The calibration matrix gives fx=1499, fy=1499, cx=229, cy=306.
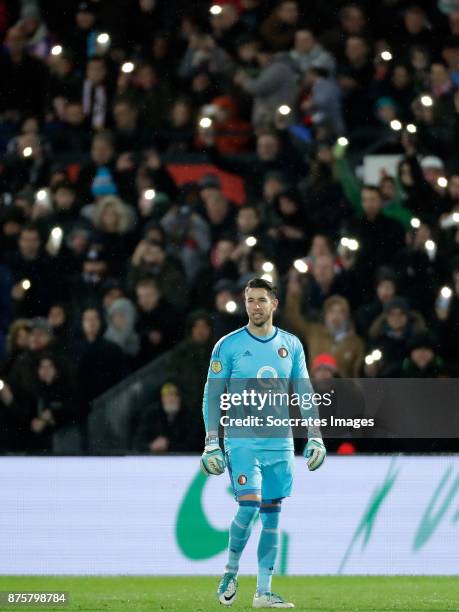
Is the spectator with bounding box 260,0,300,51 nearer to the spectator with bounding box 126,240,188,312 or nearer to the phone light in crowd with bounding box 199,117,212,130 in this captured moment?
the phone light in crowd with bounding box 199,117,212,130

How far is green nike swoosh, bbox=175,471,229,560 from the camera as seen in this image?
11.2 m

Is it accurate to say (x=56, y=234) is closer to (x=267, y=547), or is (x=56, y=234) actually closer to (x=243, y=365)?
(x=243, y=365)

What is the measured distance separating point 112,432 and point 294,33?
19.3 feet

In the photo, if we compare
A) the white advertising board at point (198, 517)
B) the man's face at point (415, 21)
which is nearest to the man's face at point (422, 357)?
the white advertising board at point (198, 517)

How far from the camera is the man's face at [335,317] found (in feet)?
41.1

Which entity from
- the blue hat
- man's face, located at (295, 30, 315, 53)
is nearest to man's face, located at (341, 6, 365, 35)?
man's face, located at (295, 30, 315, 53)

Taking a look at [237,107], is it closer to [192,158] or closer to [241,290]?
[192,158]

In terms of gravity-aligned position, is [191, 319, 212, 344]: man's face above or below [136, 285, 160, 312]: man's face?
above

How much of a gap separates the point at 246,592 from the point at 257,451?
4.79 ft

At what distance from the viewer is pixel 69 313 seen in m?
13.6

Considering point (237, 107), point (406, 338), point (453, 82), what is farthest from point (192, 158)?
point (406, 338)

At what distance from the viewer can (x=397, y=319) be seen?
12.6 m

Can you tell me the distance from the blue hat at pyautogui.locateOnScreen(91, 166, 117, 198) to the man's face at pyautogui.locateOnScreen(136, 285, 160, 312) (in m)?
1.95

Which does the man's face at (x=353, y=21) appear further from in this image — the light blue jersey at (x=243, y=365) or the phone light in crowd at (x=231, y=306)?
the light blue jersey at (x=243, y=365)
